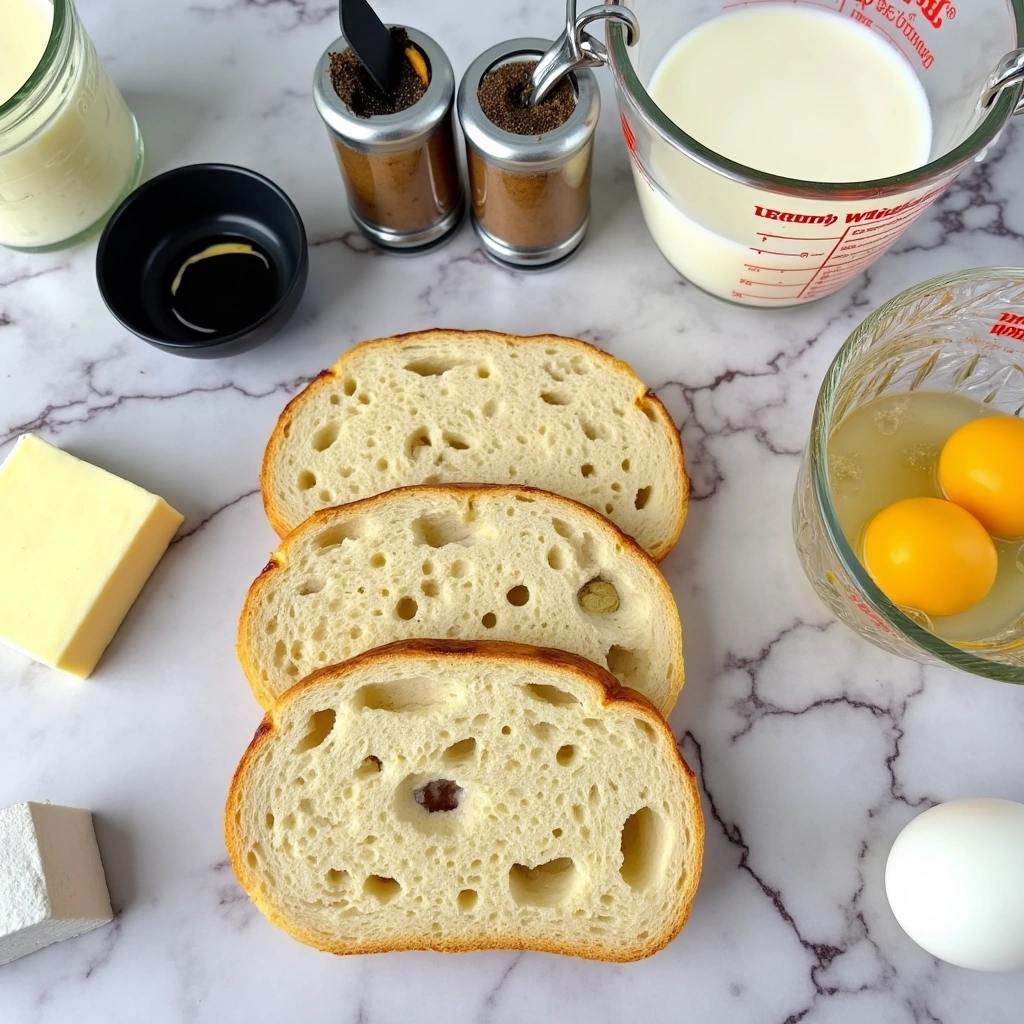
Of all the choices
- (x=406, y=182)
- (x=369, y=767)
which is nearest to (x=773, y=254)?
(x=406, y=182)

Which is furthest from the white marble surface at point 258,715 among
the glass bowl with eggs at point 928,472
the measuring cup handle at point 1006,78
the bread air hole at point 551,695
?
the measuring cup handle at point 1006,78

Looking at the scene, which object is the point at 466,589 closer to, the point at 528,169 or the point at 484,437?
the point at 484,437

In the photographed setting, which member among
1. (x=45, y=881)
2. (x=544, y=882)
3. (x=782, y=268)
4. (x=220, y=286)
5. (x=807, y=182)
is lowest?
(x=544, y=882)

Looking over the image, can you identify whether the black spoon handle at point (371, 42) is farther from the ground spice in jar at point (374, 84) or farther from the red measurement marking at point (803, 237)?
the red measurement marking at point (803, 237)

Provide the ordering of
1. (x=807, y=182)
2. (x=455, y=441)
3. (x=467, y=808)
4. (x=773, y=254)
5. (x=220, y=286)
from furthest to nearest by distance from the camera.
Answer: (x=220, y=286) < (x=455, y=441) < (x=773, y=254) < (x=467, y=808) < (x=807, y=182)

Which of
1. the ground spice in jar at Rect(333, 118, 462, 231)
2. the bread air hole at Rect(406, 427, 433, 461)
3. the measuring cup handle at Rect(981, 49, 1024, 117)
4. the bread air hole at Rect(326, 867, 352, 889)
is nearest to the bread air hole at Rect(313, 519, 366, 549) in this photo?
the bread air hole at Rect(406, 427, 433, 461)

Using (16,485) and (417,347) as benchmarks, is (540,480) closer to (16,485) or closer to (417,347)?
(417,347)

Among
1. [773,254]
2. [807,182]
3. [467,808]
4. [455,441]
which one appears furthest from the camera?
[455,441]
